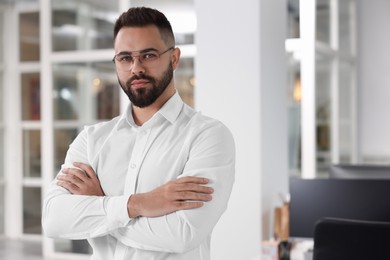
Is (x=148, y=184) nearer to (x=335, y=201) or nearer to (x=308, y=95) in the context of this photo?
(x=335, y=201)

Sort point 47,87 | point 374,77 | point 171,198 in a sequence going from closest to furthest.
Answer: point 171,198 → point 47,87 → point 374,77

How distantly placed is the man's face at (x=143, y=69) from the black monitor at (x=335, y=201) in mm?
1388

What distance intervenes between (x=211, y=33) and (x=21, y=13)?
17.8 feet

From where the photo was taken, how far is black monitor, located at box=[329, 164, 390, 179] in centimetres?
322

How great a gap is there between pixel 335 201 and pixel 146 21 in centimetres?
155

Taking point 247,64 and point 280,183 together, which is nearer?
point 247,64

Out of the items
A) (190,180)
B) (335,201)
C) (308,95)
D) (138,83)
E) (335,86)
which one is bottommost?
(335,201)

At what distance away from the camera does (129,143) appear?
1981mm

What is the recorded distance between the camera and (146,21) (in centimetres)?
189

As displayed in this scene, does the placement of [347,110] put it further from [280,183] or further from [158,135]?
[158,135]

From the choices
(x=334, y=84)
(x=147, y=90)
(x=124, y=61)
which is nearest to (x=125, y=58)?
(x=124, y=61)

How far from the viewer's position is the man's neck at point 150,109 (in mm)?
1960

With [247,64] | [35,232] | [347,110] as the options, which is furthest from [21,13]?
[247,64]

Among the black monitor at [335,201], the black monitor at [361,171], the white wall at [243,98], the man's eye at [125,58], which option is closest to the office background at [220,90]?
the white wall at [243,98]
